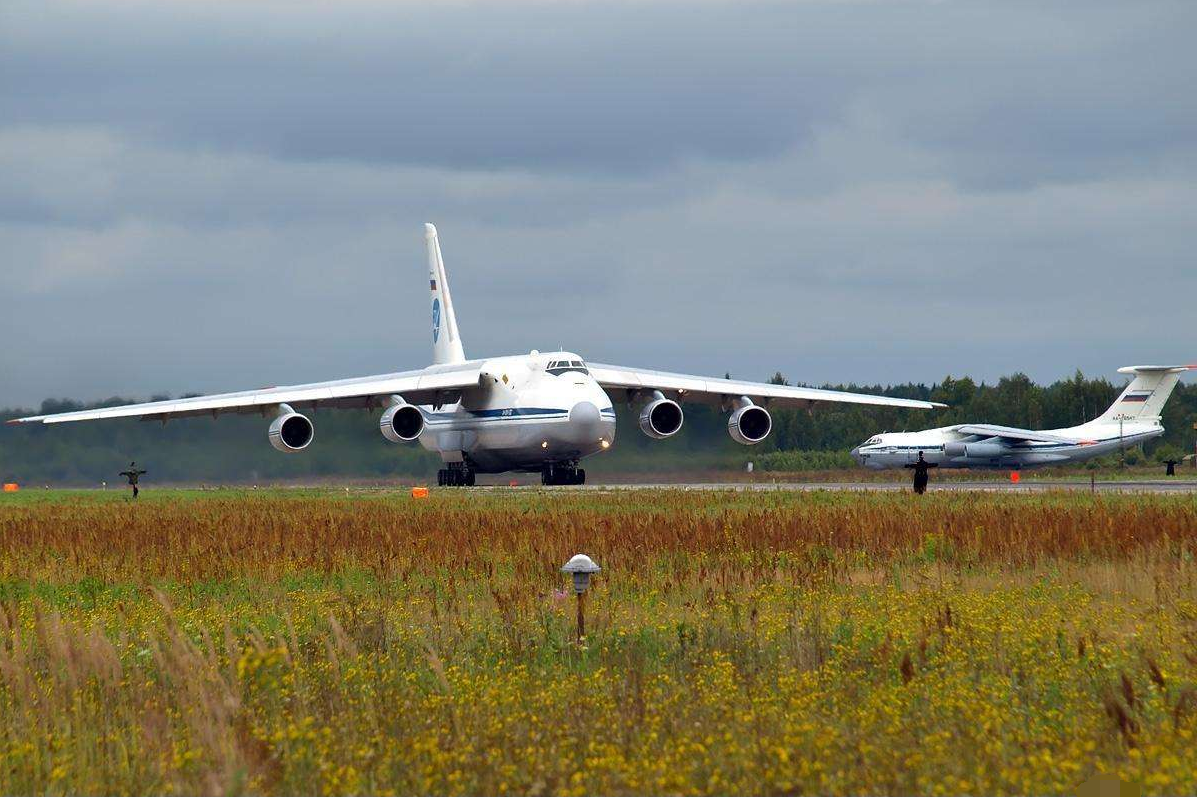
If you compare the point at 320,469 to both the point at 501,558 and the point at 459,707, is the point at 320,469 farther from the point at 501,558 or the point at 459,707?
the point at 459,707

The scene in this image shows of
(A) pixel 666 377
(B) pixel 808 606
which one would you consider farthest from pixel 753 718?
(A) pixel 666 377

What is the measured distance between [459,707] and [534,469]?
1376 inches

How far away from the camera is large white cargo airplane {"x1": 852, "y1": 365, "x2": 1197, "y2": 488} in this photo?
48750mm

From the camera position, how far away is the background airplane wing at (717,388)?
41.3 metres

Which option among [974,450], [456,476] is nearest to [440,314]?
[456,476]

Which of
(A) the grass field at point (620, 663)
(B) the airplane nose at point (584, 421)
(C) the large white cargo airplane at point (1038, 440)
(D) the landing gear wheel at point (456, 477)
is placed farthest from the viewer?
(C) the large white cargo airplane at point (1038, 440)

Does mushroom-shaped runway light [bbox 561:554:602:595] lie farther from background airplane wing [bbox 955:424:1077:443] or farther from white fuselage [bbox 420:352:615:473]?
background airplane wing [bbox 955:424:1077:443]

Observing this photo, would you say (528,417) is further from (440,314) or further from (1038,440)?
(1038,440)

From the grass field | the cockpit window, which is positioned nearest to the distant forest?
the cockpit window

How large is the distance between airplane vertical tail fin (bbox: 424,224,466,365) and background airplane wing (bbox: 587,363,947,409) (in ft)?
22.2

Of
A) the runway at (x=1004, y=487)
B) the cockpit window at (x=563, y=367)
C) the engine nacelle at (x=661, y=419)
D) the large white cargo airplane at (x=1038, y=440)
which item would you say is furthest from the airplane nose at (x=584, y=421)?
the large white cargo airplane at (x=1038, y=440)

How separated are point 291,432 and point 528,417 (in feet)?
21.0

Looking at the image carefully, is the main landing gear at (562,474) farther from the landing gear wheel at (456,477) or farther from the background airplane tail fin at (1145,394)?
the background airplane tail fin at (1145,394)

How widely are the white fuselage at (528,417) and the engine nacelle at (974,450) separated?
17475 millimetres
